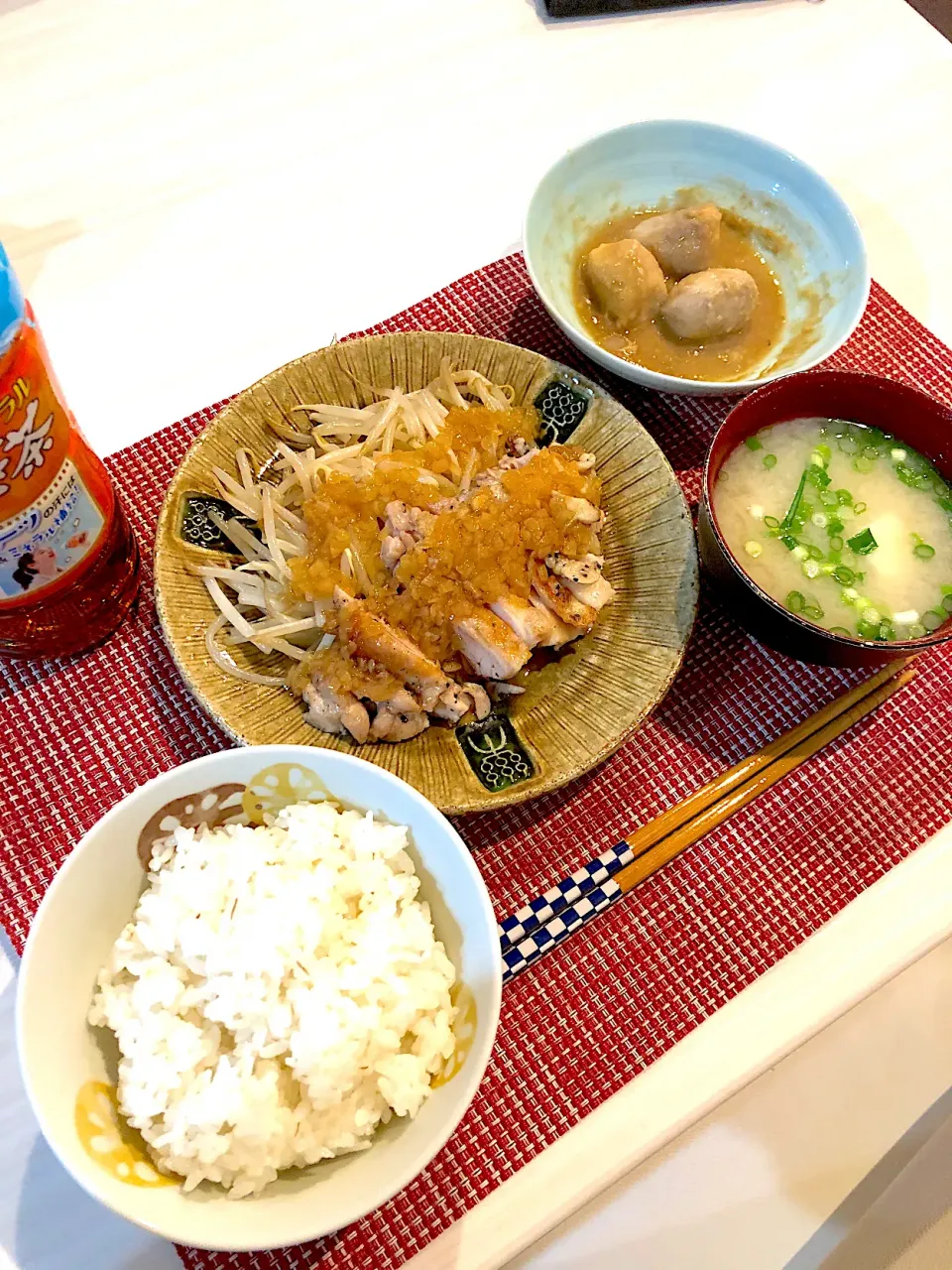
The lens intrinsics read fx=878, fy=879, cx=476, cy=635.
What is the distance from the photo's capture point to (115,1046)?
1.12 meters

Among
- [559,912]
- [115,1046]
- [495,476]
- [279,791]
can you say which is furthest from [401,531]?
[115,1046]

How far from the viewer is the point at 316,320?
202 centimetres

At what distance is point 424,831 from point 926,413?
1.22m

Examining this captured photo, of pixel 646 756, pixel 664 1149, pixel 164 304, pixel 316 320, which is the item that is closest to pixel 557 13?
pixel 316 320

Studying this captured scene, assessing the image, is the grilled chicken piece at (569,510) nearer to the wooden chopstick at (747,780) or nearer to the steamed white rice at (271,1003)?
the wooden chopstick at (747,780)

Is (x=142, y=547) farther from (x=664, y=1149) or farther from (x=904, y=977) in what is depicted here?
(x=904, y=977)

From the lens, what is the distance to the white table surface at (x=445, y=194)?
1.62 m

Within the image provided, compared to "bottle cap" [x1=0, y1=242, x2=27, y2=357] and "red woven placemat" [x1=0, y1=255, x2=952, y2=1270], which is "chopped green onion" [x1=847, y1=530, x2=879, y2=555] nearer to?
"red woven placemat" [x1=0, y1=255, x2=952, y2=1270]

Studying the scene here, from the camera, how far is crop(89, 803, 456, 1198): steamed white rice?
1.02 m

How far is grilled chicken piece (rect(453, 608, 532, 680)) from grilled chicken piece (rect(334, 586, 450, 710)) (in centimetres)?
7

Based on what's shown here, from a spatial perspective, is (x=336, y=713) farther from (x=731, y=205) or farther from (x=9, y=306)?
(x=731, y=205)

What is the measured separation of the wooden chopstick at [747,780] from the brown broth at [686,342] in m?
0.70

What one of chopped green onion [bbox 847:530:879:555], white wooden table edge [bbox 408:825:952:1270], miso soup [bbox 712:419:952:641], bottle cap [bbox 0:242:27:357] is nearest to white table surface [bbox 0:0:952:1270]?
white wooden table edge [bbox 408:825:952:1270]

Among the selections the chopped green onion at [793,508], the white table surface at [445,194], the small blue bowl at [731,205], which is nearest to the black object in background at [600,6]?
the white table surface at [445,194]
